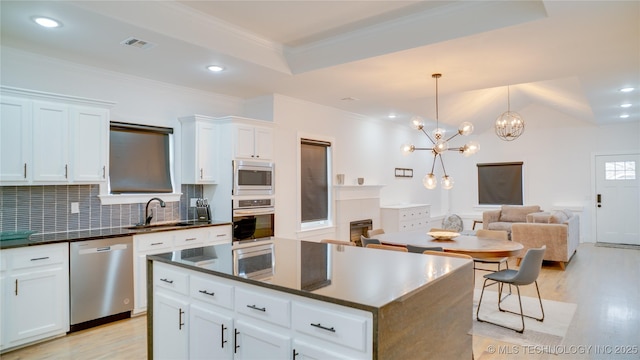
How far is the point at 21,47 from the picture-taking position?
3561mm

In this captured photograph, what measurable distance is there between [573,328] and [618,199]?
21.7 feet

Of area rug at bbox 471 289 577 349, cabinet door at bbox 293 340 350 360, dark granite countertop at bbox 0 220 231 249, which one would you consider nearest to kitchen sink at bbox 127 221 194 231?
dark granite countertop at bbox 0 220 231 249

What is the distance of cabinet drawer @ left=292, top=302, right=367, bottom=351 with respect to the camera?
4.93 feet

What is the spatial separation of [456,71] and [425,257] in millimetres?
2667

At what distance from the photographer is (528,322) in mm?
3848

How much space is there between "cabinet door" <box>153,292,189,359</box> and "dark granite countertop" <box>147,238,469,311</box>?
0.26 m

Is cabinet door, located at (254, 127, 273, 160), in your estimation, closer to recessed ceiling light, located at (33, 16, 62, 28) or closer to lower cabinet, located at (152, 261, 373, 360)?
recessed ceiling light, located at (33, 16, 62, 28)

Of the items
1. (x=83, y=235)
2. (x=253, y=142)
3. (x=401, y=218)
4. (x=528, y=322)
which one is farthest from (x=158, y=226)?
(x=401, y=218)

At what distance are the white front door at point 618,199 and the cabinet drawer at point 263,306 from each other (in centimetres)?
959

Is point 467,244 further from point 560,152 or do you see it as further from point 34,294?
point 560,152

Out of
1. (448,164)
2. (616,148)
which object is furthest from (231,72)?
(616,148)

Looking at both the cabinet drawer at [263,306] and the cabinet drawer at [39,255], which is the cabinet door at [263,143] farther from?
the cabinet drawer at [263,306]

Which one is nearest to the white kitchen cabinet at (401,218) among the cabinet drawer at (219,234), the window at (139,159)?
the cabinet drawer at (219,234)

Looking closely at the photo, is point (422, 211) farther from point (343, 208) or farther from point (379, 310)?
point (379, 310)
